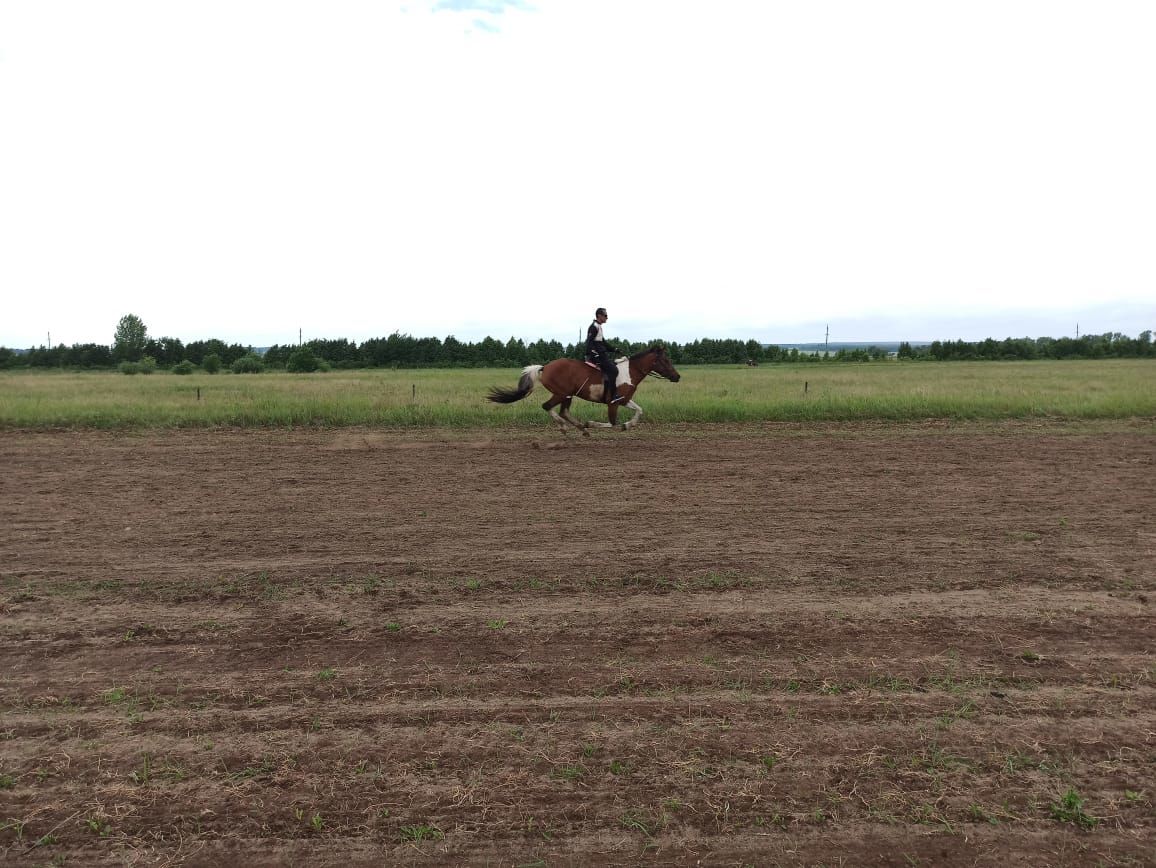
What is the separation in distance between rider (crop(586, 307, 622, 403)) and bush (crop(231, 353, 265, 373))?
47986 millimetres

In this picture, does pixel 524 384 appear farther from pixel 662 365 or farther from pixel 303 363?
pixel 303 363

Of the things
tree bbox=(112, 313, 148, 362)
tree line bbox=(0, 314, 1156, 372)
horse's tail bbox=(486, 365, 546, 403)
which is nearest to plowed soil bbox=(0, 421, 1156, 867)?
horse's tail bbox=(486, 365, 546, 403)

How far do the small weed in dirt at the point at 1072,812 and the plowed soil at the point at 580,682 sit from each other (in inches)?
0.5

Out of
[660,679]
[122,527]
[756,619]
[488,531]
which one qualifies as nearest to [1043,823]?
[660,679]

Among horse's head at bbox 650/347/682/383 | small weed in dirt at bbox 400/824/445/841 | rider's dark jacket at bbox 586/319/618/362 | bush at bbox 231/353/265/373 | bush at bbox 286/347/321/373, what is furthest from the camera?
bush at bbox 231/353/265/373

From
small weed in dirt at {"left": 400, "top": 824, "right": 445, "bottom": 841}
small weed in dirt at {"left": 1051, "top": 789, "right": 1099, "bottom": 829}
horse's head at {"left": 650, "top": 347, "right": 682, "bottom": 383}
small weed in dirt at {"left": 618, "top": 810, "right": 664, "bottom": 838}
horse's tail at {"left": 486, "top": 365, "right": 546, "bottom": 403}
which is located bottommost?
small weed in dirt at {"left": 400, "top": 824, "right": 445, "bottom": 841}

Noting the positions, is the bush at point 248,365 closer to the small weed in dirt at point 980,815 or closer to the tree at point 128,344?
the tree at point 128,344

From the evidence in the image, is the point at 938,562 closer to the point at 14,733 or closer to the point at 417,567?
the point at 417,567

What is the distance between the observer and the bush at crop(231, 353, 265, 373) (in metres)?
54.9

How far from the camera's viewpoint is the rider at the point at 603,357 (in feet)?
43.4

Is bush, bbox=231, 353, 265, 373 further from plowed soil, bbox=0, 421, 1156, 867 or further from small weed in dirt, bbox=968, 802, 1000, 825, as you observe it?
small weed in dirt, bbox=968, 802, 1000, 825

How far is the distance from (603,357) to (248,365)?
4912 centimetres

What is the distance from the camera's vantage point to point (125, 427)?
15922 millimetres

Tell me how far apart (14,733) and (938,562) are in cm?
634
